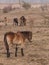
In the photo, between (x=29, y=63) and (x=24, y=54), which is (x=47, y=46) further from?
(x=29, y=63)

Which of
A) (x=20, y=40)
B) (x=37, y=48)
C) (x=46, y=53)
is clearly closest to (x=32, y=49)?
(x=37, y=48)

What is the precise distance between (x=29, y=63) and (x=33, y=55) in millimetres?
1931

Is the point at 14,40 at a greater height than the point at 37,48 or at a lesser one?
greater

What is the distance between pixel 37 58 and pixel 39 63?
3.64 ft

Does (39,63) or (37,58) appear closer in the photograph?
(39,63)

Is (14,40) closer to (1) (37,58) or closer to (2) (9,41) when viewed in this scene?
(2) (9,41)

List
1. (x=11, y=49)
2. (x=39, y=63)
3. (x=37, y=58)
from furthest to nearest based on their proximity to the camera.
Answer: (x=11, y=49) → (x=37, y=58) → (x=39, y=63)

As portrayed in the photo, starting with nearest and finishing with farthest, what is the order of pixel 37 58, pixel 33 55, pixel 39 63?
pixel 39 63
pixel 37 58
pixel 33 55

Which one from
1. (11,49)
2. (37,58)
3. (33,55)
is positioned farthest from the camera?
(11,49)

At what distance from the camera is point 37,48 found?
1677 cm

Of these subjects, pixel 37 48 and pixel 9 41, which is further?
pixel 37 48

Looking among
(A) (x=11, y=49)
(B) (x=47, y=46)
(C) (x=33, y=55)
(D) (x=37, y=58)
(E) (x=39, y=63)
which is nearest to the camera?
(E) (x=39, y=63)

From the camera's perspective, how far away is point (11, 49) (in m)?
16.2

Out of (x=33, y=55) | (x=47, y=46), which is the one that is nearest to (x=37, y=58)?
(x=33, y=55)
